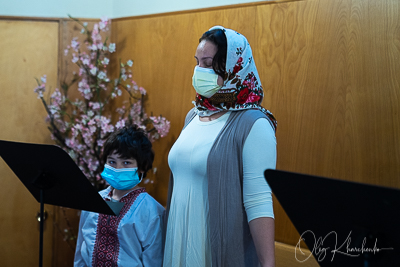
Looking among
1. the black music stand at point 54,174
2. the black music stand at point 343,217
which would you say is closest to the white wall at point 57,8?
the black music stand at point 54,174

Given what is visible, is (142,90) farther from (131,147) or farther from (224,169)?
(224,169)

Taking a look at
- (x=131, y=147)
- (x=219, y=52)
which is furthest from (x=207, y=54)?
(x=131, y=147)

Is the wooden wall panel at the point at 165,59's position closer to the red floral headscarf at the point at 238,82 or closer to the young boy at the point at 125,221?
the young boy at the point at 125,221

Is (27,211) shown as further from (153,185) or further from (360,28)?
(360,28)

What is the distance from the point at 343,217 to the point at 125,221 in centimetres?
125

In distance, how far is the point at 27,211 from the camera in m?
3.35

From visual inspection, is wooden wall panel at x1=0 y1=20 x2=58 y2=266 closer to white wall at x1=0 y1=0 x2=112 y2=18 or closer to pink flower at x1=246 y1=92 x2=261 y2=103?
white wall at x1=0 y1=0 x2=112 y2=18

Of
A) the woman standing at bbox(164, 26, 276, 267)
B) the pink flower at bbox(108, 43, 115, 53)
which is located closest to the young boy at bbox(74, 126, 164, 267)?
the woman standing at bbox(164, 26, 276, 267)

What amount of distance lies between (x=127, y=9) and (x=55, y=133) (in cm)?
113

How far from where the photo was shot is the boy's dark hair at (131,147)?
2111 millimetres

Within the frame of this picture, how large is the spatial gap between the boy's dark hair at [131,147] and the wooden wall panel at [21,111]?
145 centimetres

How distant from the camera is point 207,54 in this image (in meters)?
1.71

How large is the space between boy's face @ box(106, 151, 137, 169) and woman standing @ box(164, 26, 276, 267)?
372 mm

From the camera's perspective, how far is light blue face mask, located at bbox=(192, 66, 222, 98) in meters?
1.69
